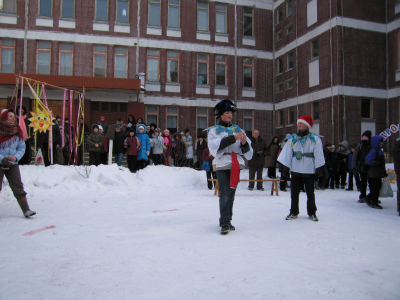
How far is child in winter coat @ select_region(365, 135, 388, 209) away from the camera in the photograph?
7949 mm

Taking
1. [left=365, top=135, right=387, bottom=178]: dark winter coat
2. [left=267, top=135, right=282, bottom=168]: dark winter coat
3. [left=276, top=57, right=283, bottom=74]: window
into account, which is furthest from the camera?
Answer: [left=276, top=57, right=283, bottom=74]: window

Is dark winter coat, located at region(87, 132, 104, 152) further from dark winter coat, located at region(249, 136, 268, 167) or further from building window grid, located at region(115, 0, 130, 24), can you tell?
building window grid, located at region(115, 0, 130, 24)

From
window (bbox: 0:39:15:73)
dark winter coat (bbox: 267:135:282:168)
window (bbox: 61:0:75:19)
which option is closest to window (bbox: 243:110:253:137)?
dark winter coat (bbox: 267:135:282:168)

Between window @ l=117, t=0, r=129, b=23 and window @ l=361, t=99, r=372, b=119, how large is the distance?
52.9ft

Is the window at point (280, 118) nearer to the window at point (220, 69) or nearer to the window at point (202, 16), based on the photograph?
the window at point (220, 69)

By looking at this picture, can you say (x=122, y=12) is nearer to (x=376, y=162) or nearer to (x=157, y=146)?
(x=157, y=146)

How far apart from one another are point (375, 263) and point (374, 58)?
1962 cm

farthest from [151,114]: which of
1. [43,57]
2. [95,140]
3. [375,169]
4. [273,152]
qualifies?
[375,169]

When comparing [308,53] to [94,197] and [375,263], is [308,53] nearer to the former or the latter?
[94,197]

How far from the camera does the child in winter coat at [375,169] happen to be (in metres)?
7.95

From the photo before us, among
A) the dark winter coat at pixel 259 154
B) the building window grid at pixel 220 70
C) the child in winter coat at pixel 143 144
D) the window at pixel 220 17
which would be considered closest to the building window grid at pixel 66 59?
the building window grid at pixel 220 70

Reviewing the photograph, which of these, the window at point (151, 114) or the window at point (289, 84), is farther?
the window at point (289, 84)

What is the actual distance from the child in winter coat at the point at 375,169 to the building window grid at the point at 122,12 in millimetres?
19508

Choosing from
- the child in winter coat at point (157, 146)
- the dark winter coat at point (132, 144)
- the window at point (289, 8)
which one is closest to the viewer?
the dark winter coat at point (132, 144)
